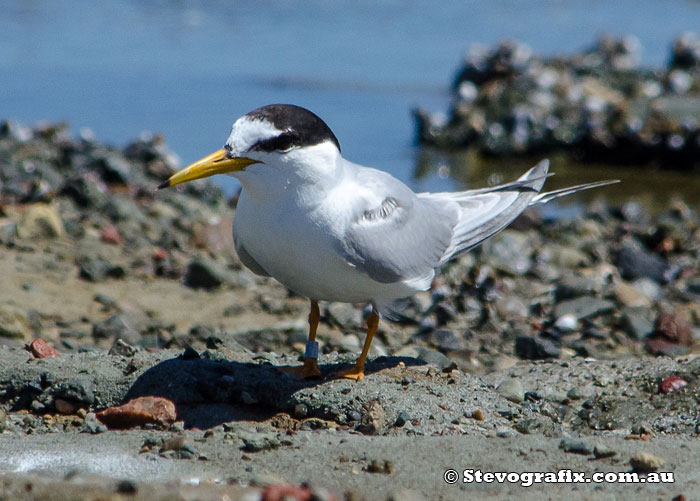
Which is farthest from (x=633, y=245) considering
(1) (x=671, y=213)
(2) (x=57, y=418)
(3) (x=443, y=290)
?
(2) (x=57, y=418)

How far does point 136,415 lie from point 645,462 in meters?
1.77

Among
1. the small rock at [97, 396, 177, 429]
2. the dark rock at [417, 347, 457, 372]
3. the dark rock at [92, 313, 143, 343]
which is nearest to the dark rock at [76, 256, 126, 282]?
the dark rock at [92, 313, 143, 343]

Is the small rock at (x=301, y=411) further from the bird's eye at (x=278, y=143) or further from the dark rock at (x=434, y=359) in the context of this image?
the bird's eye at (x=278, y=143)

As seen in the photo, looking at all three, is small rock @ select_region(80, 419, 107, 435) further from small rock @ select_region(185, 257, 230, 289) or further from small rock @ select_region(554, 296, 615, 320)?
small rock @ select_region(554, 296, 615, 320)

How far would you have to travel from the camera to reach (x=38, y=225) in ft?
21.1

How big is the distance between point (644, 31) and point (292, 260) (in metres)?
15.3

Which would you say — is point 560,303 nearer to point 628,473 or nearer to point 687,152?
point 628,473

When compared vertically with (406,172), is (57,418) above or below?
below

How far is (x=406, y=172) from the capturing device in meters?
10.1

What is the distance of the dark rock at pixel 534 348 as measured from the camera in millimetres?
4969

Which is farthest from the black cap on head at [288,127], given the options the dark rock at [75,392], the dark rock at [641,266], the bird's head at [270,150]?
the dark rock at [641,266]

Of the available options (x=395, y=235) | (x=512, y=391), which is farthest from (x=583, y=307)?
(x=395, y=235)

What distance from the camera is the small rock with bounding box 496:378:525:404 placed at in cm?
406

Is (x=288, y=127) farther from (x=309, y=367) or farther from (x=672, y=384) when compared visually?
(x=672, y=384)
